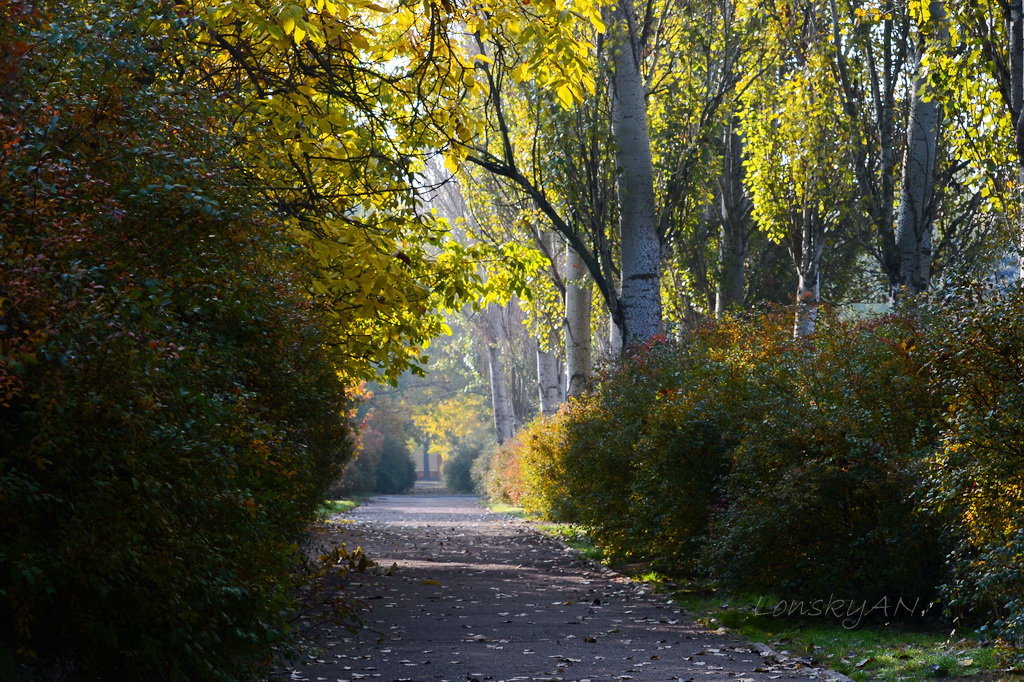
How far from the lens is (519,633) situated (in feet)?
28.5

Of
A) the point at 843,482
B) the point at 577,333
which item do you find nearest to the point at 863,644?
the point at 843,482

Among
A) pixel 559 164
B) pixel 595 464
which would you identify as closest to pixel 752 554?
pixel 595 464

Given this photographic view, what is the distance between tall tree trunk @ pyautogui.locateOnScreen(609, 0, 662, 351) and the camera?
15930 mm

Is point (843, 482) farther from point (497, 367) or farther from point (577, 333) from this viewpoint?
point (497, 367)

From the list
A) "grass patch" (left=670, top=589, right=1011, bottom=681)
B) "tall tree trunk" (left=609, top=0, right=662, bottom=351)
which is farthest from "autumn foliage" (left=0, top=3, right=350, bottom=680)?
"tall tree trunk" (left=609, top=0, right=662, bottom=351)

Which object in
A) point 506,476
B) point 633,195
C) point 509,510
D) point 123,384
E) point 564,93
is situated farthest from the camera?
point 506,476

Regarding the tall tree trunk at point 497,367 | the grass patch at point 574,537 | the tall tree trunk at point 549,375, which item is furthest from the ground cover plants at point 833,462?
the tall tree trunk at point 497,367

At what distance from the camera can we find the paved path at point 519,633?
273 inches

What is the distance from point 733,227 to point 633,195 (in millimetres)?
8599

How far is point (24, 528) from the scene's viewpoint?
364 cm

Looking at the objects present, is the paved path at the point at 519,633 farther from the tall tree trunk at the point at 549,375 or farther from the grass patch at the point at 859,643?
the tall tree trunk at the point at 549,375

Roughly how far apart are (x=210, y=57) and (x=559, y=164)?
363 inches

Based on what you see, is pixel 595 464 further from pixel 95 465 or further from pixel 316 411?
pixel 95 465

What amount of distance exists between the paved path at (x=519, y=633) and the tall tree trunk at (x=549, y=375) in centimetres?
1447
